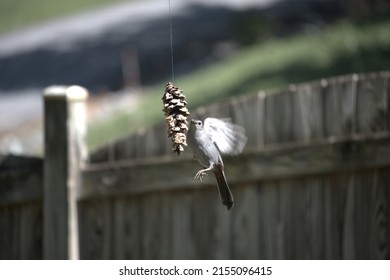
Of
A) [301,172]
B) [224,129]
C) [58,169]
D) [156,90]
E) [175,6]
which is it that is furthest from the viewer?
[175,6]

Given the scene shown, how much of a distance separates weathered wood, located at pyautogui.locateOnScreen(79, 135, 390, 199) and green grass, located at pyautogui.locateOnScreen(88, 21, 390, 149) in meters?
3.31

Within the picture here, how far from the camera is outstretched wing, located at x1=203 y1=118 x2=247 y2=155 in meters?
3.04

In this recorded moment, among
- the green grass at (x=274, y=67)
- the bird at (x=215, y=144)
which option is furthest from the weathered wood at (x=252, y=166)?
the green grass at (x=274, y=67)

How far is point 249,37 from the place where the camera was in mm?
9688

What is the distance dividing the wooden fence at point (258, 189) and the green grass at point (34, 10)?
728cm

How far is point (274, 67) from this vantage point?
340 inches

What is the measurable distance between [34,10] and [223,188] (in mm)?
9588

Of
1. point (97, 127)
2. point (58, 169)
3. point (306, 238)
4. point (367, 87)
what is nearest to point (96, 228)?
point (58, 169)

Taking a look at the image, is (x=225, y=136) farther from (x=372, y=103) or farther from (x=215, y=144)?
(x=372, y=103)

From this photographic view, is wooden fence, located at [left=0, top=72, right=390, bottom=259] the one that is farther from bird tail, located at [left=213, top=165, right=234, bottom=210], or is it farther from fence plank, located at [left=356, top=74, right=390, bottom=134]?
bird tail, located at [left=213, top=165, right=234, bottom=210]

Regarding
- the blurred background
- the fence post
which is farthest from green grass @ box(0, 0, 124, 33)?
the fence post

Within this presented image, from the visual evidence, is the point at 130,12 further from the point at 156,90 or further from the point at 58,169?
the point at 58,169

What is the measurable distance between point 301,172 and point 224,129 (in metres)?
1.43

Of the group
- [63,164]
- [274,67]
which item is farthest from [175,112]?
[274,67]
